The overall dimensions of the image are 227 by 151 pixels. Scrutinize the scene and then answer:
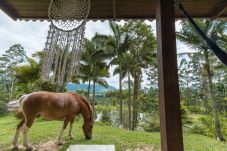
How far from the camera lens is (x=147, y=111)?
12.6 meters

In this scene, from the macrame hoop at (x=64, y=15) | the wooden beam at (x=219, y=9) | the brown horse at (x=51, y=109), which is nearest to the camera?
the macrame hoop at (x=64, y=15)

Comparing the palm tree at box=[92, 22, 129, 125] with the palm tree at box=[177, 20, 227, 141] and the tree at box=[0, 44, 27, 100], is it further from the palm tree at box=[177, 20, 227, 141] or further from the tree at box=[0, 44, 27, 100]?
the tree at box=[0, 44, 27, 100]

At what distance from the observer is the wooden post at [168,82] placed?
1.24 meters

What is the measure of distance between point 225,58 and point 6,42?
83.9ft

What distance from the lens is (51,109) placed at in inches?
157

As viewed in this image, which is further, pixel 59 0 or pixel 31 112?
pixel 31 112

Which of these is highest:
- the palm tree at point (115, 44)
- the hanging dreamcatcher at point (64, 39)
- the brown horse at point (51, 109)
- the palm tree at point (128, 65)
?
the palm tree at point (115, 44)

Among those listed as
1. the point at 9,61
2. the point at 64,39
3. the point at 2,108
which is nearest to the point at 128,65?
the point at 2,108

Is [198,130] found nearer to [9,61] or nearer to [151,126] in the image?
[151,126]

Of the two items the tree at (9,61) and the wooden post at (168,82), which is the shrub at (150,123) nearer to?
the wooden post at (168,82)

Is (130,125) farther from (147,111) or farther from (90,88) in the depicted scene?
(90,88)

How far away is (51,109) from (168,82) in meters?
3.17

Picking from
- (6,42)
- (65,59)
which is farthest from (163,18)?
(6,42)

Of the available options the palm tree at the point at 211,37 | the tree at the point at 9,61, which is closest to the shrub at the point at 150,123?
the palm tree at the point at 211,37
